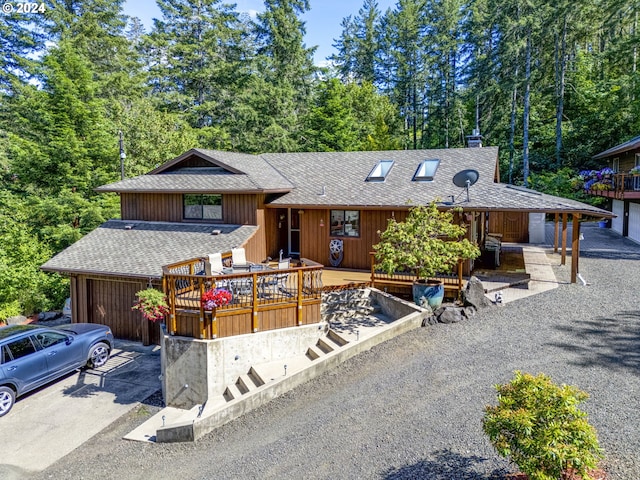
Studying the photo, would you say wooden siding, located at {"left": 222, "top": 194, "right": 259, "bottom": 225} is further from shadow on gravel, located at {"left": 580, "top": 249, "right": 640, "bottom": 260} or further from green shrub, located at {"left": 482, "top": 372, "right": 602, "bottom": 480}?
shadow on gravel, located at {"left": 580, "top": 249, "right": 640, "bottom": 260}

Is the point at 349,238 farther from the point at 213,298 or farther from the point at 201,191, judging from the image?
the point at 213,298

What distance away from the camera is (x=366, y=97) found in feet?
126

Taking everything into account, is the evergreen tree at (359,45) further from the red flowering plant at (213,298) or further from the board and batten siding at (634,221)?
the red flowering plant at (213,298)

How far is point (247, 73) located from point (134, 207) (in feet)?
67.9

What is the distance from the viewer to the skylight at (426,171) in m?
14.9

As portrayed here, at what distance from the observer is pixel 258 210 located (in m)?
14.4

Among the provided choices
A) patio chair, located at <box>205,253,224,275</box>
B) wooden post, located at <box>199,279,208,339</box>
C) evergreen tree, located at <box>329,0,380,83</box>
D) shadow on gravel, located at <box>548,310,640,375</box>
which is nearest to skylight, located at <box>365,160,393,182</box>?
patio chair, located at <box>205,253,224,275</box>

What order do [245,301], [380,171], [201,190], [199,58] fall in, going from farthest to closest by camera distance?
[199,58], [380,171], [201,190], [245,301]

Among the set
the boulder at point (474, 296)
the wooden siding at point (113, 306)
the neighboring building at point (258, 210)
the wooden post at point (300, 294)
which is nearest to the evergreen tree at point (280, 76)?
the neighboring building at point (258, 210)

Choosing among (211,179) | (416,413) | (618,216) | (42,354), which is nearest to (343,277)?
(211,179)

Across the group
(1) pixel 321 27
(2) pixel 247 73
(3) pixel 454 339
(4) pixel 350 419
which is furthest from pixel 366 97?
(4) pixel 350 419

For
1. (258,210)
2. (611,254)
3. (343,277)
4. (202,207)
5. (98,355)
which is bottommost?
(98,355)

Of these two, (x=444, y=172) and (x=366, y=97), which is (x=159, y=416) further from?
(x=366, y=97)

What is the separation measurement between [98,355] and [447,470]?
33.0 ft
